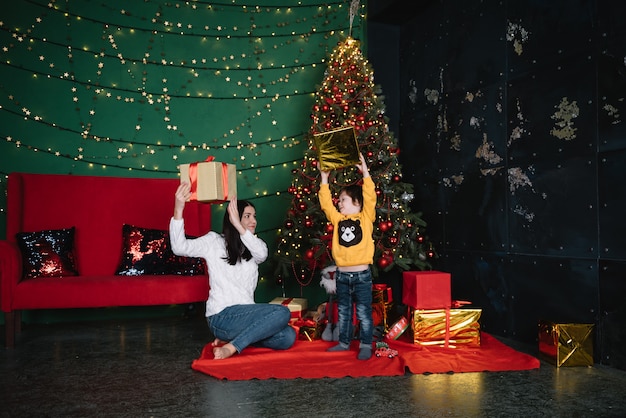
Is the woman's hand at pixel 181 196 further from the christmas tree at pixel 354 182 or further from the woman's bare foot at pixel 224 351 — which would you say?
the christmas tree at pixel 354 182

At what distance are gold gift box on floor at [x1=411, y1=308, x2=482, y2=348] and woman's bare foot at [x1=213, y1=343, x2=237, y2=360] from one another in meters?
1.30

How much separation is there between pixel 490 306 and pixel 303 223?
171 centimetres

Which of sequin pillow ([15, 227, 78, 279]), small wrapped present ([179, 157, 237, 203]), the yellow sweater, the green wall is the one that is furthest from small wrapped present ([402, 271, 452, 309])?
sequin pillow ([15, 227, 78, 279])

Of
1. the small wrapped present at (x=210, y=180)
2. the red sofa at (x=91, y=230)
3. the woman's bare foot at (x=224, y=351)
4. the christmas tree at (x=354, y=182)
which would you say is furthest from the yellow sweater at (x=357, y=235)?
the red sofa at (x=91, y=230)

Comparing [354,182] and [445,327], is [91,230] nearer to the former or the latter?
[354,182]

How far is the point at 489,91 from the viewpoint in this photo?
4.38 metres

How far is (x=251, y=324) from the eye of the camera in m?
3.52

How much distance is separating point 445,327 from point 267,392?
1550 millimetres

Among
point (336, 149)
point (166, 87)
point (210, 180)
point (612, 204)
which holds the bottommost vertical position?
point (612, 204)

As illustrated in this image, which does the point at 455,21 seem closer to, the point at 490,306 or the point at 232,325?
the point at 490,306

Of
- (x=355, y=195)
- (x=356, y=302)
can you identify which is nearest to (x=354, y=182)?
(x=355, y=195)

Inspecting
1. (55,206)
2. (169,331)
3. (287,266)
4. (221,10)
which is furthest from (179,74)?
(169,331)

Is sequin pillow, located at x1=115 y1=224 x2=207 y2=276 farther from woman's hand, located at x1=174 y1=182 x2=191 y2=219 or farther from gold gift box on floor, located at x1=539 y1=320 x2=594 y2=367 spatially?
gold gift box on floor, located at x1=539 y1=320 x2=594 y2=367

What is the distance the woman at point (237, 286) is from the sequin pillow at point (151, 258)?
2.74 ft
